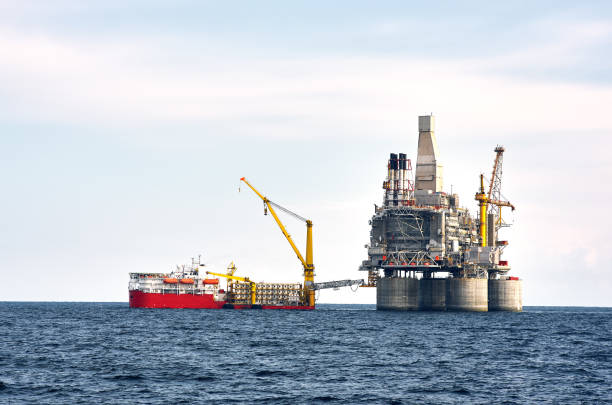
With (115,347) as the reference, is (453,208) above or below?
above

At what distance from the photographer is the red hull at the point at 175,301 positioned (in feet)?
613

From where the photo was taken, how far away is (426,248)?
159375mm

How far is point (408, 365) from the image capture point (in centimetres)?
7088

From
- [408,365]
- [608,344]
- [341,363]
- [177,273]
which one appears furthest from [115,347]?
[177,273]

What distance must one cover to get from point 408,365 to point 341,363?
579 cm

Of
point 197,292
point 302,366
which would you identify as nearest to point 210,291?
point 197,292

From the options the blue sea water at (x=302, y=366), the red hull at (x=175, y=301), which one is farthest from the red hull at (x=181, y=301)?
the blue sea water at (x=302, y=366)

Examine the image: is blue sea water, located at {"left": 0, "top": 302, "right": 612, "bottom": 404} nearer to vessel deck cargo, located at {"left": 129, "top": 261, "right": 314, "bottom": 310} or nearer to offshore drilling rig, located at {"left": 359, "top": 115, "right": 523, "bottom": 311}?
offshore drilling rig, located at {"left": 359, "top": 115, "right": 523, "bottom": 311}

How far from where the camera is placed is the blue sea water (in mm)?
54094

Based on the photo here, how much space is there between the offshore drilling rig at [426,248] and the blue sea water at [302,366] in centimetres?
4498

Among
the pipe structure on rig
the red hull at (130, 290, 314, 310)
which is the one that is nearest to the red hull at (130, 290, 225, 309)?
the red hull at (130, 290, 314, 310)

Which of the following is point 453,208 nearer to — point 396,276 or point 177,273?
point 396,276

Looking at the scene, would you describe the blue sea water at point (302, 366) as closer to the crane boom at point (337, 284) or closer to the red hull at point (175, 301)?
the crane boom at point (337, 284)

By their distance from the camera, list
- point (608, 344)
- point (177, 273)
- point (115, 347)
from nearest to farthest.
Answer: point (115, 347) < point (608, 344) < point (177, 273)
